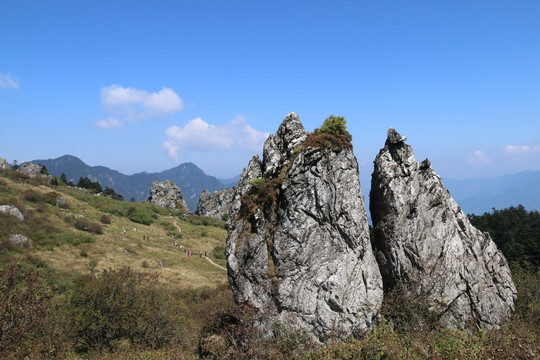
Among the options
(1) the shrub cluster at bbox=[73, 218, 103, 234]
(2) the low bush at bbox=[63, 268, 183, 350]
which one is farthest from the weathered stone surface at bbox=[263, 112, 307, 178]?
(1) the shrub cluster at bbox=[73, 218, 103, 234]

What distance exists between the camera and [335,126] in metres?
22.0

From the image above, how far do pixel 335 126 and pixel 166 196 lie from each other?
125533mm

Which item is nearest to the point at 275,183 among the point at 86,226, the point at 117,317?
the point at 117,317

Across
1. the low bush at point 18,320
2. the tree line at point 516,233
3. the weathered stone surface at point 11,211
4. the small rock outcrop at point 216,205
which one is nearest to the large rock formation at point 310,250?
the low bush at point 18,320

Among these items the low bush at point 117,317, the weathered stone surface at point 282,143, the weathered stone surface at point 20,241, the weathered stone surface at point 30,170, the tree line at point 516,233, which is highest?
the weathered stone surface at point 30,170

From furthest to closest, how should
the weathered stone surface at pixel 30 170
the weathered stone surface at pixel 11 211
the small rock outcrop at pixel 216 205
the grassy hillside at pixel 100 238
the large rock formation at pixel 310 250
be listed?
1. the small rock outcrop at pixel 216 205
2. the weathered stone surface at pixel 30 170
3. the weathered stone surface at pixel 11 211
4. the grassy hillside at pixel 100 238
5. the large rock formation at pixel 310 250

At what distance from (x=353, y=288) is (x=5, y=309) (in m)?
19.7

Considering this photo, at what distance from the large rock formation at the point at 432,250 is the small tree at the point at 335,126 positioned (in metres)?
3.88

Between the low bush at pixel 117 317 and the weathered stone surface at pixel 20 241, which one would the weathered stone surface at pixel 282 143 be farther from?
the weathered stone surface at pixel 20 241

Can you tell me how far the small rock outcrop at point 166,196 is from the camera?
132 metres

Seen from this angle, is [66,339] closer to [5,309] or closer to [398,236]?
[5,309]

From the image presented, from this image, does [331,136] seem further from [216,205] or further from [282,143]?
[216,205]

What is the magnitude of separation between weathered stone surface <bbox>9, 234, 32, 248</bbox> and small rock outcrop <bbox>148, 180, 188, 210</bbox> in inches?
3347

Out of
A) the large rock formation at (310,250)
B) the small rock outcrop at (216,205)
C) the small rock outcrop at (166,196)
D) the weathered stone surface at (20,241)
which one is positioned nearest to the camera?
the large rock formation at (310,250)
